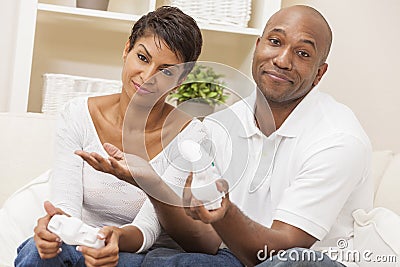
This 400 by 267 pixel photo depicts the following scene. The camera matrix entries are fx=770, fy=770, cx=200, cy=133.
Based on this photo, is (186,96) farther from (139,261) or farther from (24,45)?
(24,45)

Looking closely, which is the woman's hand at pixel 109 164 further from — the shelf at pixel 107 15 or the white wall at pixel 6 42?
the white wall at pixel 6 42

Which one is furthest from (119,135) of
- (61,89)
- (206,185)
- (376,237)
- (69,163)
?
(61,89)

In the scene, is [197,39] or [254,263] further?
[197,39]

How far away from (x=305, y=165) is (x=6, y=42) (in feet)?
4.53

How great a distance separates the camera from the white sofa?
6.39ft

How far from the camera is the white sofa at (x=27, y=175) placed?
1.95 metres

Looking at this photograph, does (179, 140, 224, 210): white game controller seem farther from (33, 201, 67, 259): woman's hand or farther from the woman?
(33, 201, 67, 259): woman's hand

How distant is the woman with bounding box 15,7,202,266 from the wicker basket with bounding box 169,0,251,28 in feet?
2.45

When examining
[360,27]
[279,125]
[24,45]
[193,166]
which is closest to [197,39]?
[279,125]

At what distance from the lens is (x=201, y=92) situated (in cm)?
142

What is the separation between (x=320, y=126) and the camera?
176 centimetres

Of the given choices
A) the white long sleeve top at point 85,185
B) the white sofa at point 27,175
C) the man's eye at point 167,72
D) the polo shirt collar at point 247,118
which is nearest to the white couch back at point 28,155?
the white sofa at point 27,175

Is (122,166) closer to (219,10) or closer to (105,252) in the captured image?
(105,252)

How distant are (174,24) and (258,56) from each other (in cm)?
23
